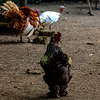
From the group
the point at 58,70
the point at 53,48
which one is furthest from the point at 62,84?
the point at 53,48

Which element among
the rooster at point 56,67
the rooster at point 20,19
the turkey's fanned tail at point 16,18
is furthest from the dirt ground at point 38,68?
the turkey's fanned tail at point 16,18

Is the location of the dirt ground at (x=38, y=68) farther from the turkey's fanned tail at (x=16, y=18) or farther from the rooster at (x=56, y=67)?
the turkey's fanned tail at (x=16, y=18)

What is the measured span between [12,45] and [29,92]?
12.2 feet

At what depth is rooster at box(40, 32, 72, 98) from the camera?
3.67 metres

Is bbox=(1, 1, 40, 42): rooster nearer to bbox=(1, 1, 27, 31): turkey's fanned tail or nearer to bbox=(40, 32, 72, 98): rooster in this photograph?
bbox=(1, 1, 27, 31): turkey's fanned tail

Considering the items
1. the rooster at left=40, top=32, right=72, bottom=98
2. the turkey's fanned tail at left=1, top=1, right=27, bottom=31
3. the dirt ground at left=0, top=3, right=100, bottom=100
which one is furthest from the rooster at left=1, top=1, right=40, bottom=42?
the rooster at left=40, top=32, right=72, bottom=98

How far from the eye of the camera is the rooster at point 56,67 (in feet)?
12.1

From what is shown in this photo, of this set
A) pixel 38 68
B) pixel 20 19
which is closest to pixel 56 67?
pixel 38 68

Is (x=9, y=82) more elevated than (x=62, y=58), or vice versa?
(x=62, y=58)

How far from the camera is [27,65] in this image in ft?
18.9

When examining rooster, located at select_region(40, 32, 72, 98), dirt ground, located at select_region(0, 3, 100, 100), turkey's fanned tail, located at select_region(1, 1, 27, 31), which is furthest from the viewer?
turkey's fanned tail, located at select_region(1, 1, 27, 31)

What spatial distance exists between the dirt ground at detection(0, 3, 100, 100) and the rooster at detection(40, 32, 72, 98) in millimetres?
274

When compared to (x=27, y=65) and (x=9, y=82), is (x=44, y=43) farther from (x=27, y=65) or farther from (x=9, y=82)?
(x=9, y=82)

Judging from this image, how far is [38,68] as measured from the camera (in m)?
5.43
